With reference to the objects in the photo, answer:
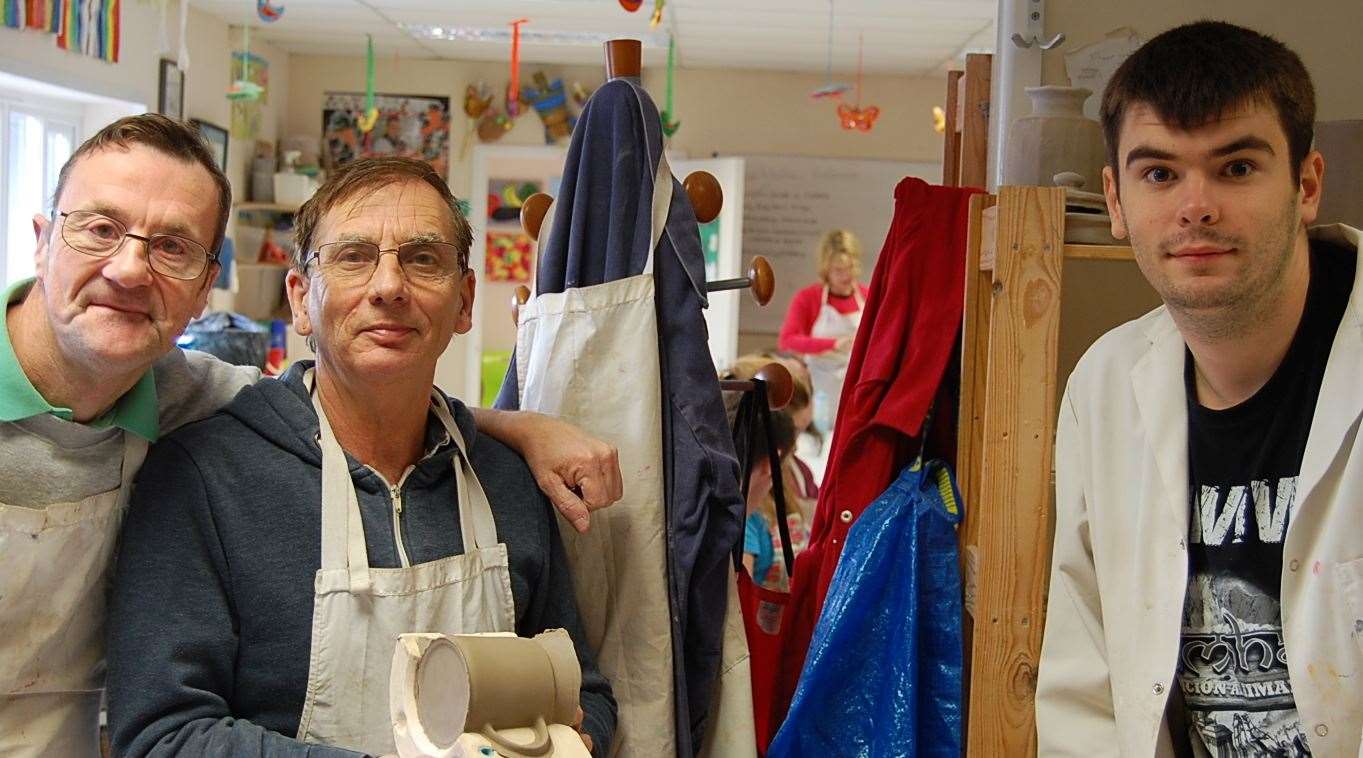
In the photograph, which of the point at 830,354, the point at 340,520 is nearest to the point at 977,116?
the point at 340,520

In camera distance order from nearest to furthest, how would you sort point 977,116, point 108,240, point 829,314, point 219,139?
point 108,240 → point 977,116 → point 219,139 → point 829,314

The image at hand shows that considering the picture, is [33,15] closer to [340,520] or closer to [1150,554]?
[340,520]

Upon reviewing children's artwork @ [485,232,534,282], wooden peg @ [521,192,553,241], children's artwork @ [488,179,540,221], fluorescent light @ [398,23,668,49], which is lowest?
wooden peg @ [521,192,553,241]

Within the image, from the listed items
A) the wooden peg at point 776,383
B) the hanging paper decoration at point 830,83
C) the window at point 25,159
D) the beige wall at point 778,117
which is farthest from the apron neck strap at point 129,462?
the beige wall at point 778,117

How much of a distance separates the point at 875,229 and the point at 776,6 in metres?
2.42

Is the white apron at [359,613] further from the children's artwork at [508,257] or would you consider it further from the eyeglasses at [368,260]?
the children's artwork at [508,257]

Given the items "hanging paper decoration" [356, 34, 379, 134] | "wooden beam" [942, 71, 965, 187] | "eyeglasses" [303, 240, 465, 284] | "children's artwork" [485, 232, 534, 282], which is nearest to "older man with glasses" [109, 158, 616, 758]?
"eyeglasses" [303, 240, 465, 284]

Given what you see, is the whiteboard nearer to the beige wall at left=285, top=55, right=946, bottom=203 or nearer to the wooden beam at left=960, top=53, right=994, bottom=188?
the beige wall at left=285, top=55, right=946, bottom=203

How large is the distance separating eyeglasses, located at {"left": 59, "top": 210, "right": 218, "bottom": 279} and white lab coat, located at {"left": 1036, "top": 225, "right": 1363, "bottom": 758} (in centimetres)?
114

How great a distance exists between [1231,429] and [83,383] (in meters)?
1.30

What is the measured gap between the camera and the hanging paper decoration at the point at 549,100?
8.16 m

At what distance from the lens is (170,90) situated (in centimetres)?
618

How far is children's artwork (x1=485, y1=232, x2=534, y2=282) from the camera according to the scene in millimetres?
8898

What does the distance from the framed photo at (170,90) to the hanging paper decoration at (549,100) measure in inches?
93.7
